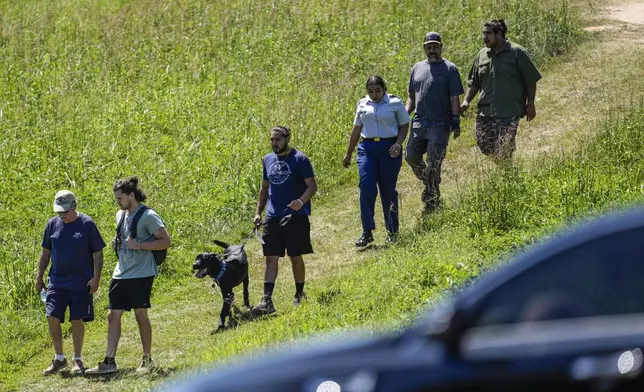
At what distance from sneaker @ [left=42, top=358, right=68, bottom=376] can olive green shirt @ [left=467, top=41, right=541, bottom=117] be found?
507 cm

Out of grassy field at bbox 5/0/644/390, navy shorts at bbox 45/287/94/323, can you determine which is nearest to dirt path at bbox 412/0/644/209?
grassy field at bbox 5/0/644/390

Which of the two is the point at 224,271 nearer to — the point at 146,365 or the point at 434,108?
the point at 146,365

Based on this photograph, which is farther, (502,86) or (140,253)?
(502,86)

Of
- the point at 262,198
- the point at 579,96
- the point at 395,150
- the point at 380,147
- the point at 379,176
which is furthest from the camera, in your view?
the point at 579,96

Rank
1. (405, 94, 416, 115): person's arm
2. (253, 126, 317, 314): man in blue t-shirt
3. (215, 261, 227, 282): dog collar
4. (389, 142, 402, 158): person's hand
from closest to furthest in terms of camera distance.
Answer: (253, 126, 317, 314): man in blue t-shirt, (215, 261, 227, 282): dog collar, (389, 142, 402, 158): person's hand, (405, 94, 416, 115): person's arm

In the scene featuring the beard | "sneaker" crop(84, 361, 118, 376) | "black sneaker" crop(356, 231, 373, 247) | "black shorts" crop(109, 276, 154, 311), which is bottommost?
"sneaker" crop(84, 361, 118, 376)

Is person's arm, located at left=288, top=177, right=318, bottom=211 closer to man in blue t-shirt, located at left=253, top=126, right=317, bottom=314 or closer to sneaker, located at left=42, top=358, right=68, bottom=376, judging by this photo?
man in blue t-shirt, located at left=253, top=126, right=317, bottom=314

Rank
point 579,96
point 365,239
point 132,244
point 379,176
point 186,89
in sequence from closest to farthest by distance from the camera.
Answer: point 132,244 < point 379,176 < point 365,239 < point 579,96 < point 186,89

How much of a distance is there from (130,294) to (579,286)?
6.34m

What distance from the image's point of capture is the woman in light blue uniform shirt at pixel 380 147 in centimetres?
1113

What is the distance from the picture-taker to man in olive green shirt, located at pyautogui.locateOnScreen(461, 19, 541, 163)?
11195mm

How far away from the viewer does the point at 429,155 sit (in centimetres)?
1151

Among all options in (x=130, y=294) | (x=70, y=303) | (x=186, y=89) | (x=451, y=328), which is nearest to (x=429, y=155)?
(x=130, y=294)

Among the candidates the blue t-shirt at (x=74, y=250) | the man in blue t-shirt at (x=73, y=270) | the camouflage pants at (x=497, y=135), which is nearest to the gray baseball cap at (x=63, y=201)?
the man in blue t-shirt at (x=73, y=270)
